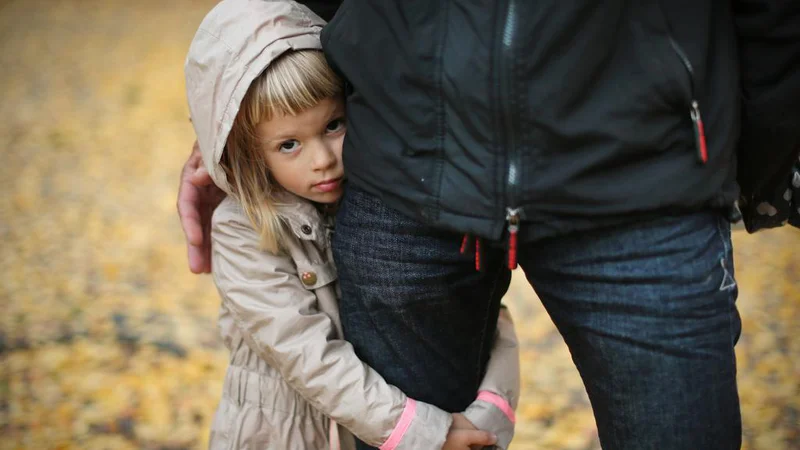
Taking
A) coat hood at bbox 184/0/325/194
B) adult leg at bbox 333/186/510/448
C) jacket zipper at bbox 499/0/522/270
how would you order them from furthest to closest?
coat hood at bbox 184/0/325/194 → adult leg at bbox 333/186/510/448 → jacket zipper at bbox 499/0/522/270

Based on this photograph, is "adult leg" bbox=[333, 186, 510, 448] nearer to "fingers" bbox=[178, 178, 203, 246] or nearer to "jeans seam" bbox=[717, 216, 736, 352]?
"jeans seam" bbox=[717, 216, 736, 352]

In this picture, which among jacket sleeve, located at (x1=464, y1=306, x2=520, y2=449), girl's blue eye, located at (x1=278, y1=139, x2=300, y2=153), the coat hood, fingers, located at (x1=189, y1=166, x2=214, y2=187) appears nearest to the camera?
the coat hood

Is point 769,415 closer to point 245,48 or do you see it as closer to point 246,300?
point 246,300

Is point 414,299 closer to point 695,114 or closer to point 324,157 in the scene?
point 324,157

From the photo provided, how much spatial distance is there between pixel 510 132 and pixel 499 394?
0.84 m

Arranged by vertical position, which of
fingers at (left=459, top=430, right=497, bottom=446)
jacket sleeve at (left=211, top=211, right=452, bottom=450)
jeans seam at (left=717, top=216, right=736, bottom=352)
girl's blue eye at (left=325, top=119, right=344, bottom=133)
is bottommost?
fingers at (left=459, top=430, right=497, bottom=446)

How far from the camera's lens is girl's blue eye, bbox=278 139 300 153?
186 centimetres

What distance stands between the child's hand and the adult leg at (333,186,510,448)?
0.04 m

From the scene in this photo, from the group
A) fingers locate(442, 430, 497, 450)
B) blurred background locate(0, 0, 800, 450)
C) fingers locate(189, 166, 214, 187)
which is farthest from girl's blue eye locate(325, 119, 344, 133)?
blurred background locate(0, 0, 800, 450)

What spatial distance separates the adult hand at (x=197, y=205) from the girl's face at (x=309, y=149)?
354 millimetres

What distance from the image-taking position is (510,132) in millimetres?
1358

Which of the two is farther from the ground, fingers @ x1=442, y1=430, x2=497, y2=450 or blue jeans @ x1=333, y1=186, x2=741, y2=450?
blue jeans @ x1=333, y1=186, x2=741, y2=450

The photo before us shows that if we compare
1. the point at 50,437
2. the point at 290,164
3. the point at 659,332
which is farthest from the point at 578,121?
the point at 50,437

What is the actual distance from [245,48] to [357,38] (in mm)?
305
